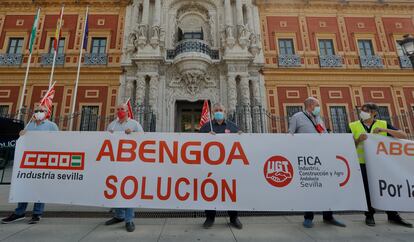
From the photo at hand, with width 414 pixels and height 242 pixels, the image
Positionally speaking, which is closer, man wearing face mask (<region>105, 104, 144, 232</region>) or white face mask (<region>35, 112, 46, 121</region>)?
man wearing face mask (<region>105, 104, 144, 232</region>)

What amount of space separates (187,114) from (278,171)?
10352 millimetres

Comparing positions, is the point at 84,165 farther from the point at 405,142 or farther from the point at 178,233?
the point at 405,142

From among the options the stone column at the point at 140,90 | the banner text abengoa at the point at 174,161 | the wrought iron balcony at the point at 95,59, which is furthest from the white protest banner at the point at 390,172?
the wrought iron balcony at the point at 95,59

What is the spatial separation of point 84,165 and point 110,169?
1.59 ft

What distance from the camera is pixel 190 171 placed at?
148 inches

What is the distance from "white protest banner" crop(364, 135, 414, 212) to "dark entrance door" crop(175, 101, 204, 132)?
10.3 metres

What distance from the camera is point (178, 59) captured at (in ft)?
40.8

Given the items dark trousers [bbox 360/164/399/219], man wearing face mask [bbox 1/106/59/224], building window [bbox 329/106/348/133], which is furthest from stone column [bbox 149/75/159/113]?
building window [bbox 329/106/348/133]

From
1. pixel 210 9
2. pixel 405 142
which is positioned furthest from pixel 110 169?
pixel 210 9

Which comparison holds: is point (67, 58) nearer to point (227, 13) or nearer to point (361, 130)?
point (227, 13)

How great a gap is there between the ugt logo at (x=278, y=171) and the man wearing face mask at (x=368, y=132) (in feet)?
4.46

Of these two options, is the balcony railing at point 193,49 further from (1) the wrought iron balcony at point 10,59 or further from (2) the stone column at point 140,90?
(1) the wrought iron balcony at point 10,59

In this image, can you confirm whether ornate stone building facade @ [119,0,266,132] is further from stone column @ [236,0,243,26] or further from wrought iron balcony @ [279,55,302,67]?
wrought iron balcony @ [279,55,302,67]

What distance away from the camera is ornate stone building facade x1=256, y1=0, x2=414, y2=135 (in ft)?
45.3
